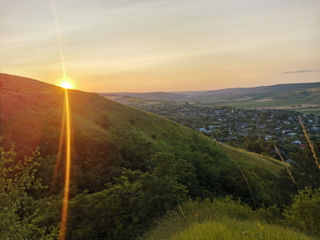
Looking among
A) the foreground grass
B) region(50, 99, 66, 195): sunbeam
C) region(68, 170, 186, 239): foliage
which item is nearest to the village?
region(50, 99, 66, 195): sunbeam

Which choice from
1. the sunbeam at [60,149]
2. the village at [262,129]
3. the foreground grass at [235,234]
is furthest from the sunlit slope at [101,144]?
the village at [262,129]

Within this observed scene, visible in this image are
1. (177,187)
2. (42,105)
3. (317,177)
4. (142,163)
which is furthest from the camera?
(42,105)

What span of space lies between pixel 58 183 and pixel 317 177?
20.6 metres

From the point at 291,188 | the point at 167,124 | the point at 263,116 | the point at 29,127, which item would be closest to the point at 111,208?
the point at 29,127

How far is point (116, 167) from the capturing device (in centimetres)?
2111

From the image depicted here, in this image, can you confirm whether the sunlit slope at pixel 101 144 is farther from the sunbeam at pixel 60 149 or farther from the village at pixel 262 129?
the village at pixel 262 129

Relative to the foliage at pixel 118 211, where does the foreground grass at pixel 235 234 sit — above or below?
above

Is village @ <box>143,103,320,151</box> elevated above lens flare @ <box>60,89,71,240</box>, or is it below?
below

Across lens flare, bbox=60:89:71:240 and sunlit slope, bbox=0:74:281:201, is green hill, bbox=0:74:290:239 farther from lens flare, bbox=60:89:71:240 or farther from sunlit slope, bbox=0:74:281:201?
lens flare, bbox=60:89:71:240

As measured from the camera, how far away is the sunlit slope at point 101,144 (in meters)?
19.6

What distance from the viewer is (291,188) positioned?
21.5 metres

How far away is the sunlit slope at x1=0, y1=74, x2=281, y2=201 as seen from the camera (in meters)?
19.6

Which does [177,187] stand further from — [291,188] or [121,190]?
[291,188]

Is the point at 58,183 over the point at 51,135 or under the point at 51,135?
under
